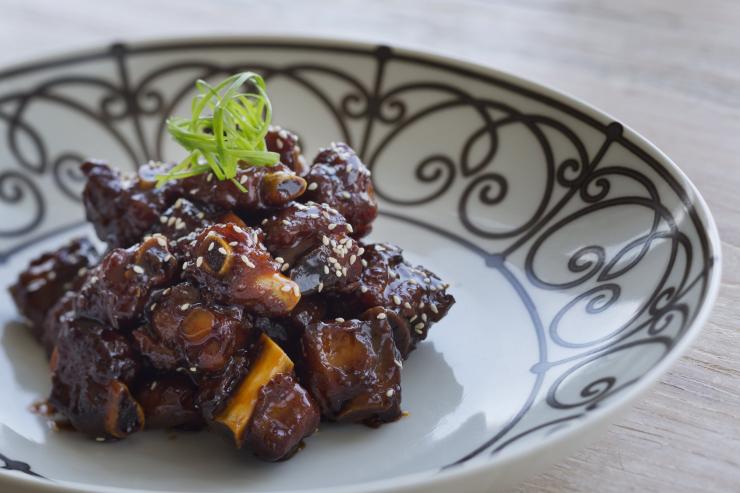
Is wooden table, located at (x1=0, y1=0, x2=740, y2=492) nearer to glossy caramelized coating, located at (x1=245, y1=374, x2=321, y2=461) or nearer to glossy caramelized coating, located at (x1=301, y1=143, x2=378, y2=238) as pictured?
glossy caramelized coating, located at (x1=245, y1=374, x2=321, y2=461)

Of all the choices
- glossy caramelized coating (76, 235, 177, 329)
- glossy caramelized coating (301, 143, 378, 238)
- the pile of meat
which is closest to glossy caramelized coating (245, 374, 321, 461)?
the pile of meat

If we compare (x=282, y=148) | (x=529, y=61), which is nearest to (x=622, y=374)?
(x=282, y=148)

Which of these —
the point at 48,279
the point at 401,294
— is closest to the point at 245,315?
the point at 401,294

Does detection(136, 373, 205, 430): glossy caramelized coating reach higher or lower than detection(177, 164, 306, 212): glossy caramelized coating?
lower

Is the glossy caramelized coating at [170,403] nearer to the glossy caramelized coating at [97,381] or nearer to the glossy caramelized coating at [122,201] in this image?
the glossy caramelized coating at [97,381]

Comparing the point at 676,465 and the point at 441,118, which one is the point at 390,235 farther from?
the point at 676,465

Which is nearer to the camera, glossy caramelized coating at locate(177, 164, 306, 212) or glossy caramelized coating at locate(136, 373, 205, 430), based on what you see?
glossy caramelized coating at locate(136, 373, 205, 430)
